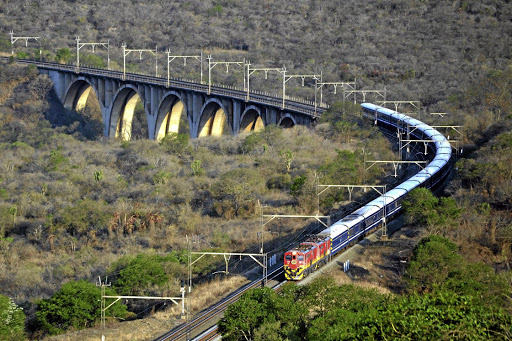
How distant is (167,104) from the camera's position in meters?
104

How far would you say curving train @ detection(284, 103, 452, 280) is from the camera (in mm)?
39750

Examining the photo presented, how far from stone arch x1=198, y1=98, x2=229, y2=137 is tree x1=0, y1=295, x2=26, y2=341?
2316 inches

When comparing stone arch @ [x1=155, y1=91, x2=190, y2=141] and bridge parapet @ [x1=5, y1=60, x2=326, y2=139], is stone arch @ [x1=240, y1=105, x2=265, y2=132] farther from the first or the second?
stone arch @ [x1=155, y1=91, x2=190, y2=141]

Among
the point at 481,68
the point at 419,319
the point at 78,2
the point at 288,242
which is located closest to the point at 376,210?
the point at 288,242

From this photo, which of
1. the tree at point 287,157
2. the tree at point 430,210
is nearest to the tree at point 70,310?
the tree at point 430,210

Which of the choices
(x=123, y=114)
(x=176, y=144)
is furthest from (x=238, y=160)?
(x=123, y=114)

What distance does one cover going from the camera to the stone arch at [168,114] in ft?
339

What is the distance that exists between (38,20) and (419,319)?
15861 centimetres

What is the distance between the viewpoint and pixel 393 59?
135 metres

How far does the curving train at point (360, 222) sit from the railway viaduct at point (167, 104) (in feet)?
55.4

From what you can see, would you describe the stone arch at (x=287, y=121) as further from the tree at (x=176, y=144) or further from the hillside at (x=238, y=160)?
the tree at (x=176, y=144)

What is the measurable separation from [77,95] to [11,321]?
90.8 meters

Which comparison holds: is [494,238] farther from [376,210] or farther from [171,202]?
[171,202]

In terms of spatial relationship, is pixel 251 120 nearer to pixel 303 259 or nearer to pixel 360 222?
pixel 360 222
